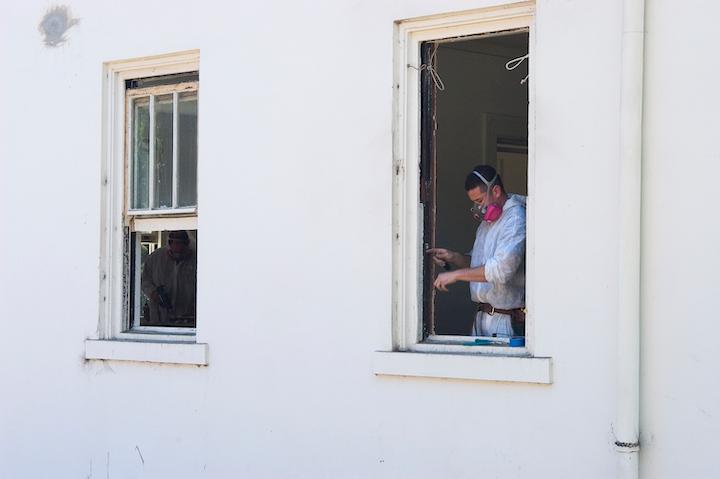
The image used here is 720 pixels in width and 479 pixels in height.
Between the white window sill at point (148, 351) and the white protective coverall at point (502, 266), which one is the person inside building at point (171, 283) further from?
the white protective coverall at point (502, 266)

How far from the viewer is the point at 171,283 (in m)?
9.13

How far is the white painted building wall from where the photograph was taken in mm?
5996

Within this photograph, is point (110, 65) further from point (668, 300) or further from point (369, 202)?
point (668, 300)

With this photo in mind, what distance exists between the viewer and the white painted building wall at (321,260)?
600 cm

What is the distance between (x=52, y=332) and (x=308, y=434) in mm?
2351

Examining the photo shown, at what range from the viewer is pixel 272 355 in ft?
24.6

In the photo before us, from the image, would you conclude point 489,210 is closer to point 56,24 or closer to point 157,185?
point 157,185

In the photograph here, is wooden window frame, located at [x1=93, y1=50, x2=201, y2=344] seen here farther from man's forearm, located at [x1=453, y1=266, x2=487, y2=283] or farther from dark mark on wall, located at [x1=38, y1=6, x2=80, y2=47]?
man's forearm, located at [x1=453, y1=266, x2=487, y2=283]

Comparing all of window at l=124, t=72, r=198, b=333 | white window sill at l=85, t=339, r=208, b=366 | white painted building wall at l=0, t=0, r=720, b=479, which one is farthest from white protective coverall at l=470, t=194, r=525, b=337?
window at l=124, t=72, r=198, b=333

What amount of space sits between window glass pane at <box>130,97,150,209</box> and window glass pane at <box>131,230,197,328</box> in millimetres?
254

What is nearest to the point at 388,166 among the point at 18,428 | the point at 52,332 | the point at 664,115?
the point at 664,115

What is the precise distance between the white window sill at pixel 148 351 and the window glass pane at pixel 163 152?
992 millimetres

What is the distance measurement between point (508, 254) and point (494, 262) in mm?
88

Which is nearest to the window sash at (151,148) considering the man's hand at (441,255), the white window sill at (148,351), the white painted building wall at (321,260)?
the white painted building wall at (321,260)
